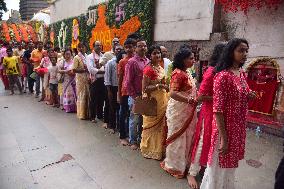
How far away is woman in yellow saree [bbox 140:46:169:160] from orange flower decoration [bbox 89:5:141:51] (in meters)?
6.02

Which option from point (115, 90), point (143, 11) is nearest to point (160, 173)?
point (115, 90)

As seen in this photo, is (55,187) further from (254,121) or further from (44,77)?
(44,77)

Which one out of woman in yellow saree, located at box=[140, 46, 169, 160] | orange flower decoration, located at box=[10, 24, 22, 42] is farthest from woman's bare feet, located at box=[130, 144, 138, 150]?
orange flower decoration, located at box=[10, 24, 22, 42]

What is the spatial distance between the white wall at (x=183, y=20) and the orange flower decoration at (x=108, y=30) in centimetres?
105

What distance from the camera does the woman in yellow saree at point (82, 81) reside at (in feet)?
21.8

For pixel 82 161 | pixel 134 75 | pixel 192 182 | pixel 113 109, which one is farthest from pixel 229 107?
pixel 113 109

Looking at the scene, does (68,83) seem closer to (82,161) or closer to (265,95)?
(82,161)

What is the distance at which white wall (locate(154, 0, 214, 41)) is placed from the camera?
7406mm

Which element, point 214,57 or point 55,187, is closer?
point 214,57

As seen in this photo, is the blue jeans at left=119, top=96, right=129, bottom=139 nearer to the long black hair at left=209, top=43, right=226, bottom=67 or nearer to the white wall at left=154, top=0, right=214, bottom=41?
the long black hair at left=209, top=43, right=226, bottom=67

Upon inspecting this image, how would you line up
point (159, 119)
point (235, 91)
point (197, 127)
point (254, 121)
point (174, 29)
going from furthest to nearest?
point (174, 29) < point (254, 121) < point (159, 119) < point (197, 127) < point (235, 91)

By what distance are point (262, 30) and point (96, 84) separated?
3792 mm

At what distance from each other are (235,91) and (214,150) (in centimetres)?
65

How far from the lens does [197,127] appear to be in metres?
3.55
